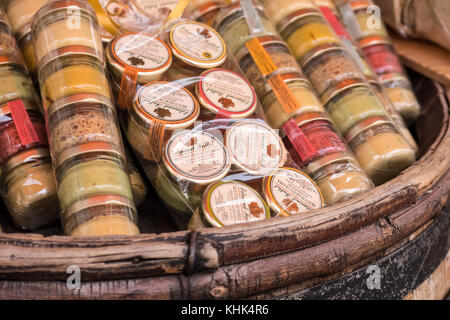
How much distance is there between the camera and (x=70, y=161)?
3.10 feet

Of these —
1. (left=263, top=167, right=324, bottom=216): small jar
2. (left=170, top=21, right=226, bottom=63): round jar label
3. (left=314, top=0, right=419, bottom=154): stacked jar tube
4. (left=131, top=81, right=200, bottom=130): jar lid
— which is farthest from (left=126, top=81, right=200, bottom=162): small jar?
(left=314, top=0, right=419, bottom=154): stacked jar tube

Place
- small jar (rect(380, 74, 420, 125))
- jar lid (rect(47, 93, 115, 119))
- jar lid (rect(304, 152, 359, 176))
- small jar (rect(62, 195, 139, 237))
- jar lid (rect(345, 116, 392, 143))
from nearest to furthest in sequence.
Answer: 1. small jar (rect(62, 195, 139, 237))
2. jar lid (rect(47, 93, 115, 119))
3. jar lid (rect(304, 152, 359, 176))
4. jar lid (rect(345, 116, 392, 143))
5. small jar (rect(380, 74, 420, 125))

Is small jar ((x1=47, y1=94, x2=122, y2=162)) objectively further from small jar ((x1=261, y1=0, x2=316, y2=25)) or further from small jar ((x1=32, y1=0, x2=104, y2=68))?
small jar ((x1=261, y1=0, x2=316, y2=25))

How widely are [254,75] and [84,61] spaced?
42cm

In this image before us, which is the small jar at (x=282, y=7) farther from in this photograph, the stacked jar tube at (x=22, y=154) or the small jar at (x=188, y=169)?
the stacked jar tube at (x=22, y=154)

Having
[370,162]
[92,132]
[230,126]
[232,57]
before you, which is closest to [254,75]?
[232,57]

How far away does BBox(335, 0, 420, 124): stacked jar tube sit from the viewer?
58.1 inches

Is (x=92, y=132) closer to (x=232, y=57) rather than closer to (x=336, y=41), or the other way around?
(x=232, y=57)

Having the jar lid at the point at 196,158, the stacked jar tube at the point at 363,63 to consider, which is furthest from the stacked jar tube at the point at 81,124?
the stacked jar tube at the point at 363,63

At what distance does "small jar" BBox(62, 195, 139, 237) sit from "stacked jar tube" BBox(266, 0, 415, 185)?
1.92 ft

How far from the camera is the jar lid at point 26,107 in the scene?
3.40ft

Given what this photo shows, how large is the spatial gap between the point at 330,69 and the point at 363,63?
19 centimetres

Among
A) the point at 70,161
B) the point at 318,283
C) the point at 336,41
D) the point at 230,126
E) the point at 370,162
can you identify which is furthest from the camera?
the point at 336,41

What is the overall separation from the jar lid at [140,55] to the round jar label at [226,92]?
0.32ft
